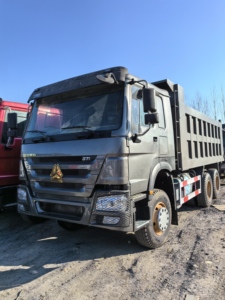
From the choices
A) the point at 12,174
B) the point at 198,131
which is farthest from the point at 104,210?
the point at 198,131

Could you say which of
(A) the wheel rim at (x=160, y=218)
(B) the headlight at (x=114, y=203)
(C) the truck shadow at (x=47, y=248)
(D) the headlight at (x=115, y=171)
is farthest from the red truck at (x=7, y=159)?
(A) the wheel rim at (x=160, y=218)

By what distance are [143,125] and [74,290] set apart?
239cm

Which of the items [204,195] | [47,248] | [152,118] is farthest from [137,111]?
[204,195]

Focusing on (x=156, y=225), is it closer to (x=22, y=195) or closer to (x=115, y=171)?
(x=115, y=171)

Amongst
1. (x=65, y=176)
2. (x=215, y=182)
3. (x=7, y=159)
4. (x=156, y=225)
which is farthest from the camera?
(x=215, y=182)

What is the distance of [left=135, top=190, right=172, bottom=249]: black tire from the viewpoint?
13.1ft

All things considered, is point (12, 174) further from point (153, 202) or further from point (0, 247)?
point (153, 202)

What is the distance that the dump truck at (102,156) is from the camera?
11.5ft

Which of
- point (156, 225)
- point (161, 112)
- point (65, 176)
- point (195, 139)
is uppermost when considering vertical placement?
point (161, 112)

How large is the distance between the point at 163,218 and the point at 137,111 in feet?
6.07

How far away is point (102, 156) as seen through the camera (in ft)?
11.6

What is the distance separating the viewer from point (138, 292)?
301 cm

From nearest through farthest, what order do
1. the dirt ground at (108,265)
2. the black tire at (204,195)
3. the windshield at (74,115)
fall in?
the dirt ground at (108,265) < the windshield at (74,115) < the black tire at (204,195)

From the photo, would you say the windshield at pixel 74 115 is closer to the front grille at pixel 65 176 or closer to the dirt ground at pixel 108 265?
the front grille at pixel 65 176
